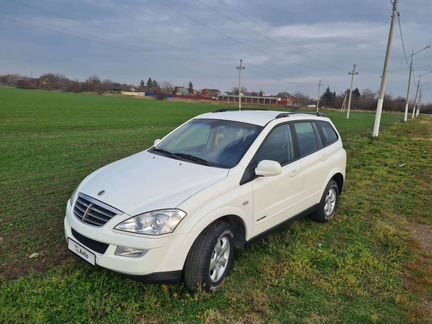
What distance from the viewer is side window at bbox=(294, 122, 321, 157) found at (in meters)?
4.56

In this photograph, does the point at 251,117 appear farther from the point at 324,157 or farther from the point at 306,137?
the point at 324,157

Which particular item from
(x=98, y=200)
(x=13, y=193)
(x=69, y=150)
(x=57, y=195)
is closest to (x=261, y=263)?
(x=98, y=200)

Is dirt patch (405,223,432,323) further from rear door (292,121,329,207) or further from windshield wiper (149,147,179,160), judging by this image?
windshield wiper (149,147,179,160)

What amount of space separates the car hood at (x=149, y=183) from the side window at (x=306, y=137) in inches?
59.8

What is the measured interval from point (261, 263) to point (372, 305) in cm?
118

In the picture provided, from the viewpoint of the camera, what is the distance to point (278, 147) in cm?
416

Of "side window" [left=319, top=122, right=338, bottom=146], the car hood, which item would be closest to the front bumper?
the car hood

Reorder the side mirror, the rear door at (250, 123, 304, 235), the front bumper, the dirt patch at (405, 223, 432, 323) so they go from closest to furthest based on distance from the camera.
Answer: the front bumper → the dirt patch at (405, 223, 432, 323) → the side mirror → the rear door at (250, 123, 304, 235)

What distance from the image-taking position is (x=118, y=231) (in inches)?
113

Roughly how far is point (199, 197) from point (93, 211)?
0.96 m

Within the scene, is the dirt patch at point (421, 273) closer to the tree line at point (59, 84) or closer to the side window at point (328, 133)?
the side window at point (328, 133)

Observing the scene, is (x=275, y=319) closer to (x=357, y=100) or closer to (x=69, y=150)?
(x=69, y=150)

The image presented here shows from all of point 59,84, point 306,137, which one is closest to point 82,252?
point 306,137

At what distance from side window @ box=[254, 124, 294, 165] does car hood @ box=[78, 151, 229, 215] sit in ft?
2.05
